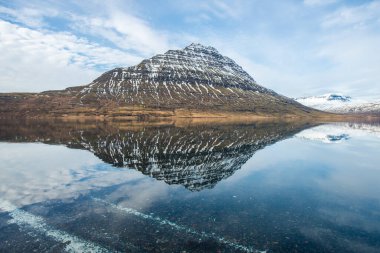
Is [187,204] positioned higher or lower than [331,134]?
lower

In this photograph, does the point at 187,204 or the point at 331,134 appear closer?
the point at 187,204

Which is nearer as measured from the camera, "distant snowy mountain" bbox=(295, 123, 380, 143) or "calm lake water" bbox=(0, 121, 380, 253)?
"calm lake water" bbox=(0, 121, 380, 253)

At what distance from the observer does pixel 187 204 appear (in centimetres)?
2711

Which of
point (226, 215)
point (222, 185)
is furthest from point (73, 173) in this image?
point (226, 215)

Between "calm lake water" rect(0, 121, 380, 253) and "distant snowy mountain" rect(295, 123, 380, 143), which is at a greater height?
"distant snowy mountain" rect(295, 123, 380, 143)

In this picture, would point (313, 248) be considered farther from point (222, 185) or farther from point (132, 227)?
point (222, 185)

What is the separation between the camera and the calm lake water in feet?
65.5

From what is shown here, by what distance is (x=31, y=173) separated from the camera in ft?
131

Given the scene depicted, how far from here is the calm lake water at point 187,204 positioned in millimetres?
19953

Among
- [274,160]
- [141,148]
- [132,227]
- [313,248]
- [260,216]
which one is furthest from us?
[141,148]

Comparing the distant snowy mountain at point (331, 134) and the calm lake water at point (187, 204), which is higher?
the distant snowy mountain at point (331, 134)

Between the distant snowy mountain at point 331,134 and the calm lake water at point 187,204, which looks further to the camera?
the distant snowy mountain at point 331,134

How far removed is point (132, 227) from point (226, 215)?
7884mm

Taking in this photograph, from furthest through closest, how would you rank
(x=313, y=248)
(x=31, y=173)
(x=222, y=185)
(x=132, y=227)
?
1. (x=31, y=173)
2. (x=222, y=185)
3. (x=132, y=227)
4. (x=313, y=248)
